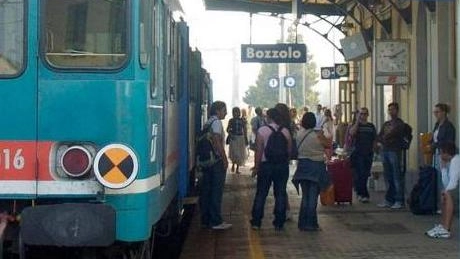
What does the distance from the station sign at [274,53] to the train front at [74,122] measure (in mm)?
20781

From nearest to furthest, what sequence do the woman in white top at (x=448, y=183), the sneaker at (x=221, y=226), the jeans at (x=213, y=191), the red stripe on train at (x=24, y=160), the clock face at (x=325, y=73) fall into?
the red stripe on train at (x=24, y=160) < the woman in white top at (x=448, y=183) < the jeans at (x=213, y=191) < the sneaker at (x=221, y=226) < the clock face at (x=325, y=73)

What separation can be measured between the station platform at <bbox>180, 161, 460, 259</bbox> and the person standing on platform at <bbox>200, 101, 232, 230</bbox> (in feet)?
0.61

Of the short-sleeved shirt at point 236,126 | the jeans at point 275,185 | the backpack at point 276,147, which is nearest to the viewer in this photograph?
the backpack at point 276,147

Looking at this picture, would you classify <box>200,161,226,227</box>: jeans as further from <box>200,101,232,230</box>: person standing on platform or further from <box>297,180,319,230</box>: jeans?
<box>297,180,319,230</box>: jeans

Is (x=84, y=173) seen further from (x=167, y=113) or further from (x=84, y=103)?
(x=167, y=113)

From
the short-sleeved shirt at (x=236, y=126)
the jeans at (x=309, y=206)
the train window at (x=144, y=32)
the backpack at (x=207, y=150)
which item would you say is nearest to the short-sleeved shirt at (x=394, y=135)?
the jeans at (x=309, y=206)

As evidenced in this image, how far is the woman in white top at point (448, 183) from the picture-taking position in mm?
10516

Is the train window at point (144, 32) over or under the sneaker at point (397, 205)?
over

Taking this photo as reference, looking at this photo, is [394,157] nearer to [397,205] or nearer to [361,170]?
[397,205]

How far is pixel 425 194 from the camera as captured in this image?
12.8 metres

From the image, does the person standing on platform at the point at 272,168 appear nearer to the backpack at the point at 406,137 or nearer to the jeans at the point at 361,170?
the backpack at the point at 406,137

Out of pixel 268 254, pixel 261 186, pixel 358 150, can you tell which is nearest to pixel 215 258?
pixel 268 254

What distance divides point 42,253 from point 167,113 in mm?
1783

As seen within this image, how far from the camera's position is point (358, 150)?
15227mm
